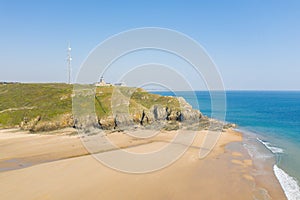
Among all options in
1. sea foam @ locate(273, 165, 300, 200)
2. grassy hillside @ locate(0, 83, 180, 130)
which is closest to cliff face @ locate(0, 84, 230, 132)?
grassy hillside @ locate(0, 83, 180, 130)

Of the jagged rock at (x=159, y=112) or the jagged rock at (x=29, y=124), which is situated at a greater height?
the jagged rock at (x=159, y=112)

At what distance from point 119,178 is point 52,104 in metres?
26.2

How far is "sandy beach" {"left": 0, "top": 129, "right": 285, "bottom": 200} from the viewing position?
13.3 m

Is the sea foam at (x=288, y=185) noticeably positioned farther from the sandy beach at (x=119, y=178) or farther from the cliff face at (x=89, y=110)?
the cliff face at (x=89, y=110)

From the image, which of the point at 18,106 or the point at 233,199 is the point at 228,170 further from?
the point at 18,106

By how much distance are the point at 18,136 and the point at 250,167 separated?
87.1 feet

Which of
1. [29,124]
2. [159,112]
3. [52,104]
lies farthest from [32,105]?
[159,112]

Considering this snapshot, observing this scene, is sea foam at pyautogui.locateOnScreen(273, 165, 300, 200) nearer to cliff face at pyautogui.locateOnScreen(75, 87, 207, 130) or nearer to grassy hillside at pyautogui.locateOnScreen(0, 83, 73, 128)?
cliff face at pyautogui.locateOnScreen(75, 87, 207, 130)

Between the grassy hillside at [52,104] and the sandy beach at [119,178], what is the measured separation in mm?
10043

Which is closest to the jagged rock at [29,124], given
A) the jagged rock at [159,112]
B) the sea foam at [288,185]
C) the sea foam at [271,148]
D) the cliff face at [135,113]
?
the cliff face at [135,113]

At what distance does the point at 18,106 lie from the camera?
37.2 m

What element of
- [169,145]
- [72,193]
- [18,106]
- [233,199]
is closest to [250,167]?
[233,199]

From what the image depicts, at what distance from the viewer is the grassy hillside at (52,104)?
108 feet

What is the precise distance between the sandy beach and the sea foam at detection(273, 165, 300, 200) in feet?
1.42
